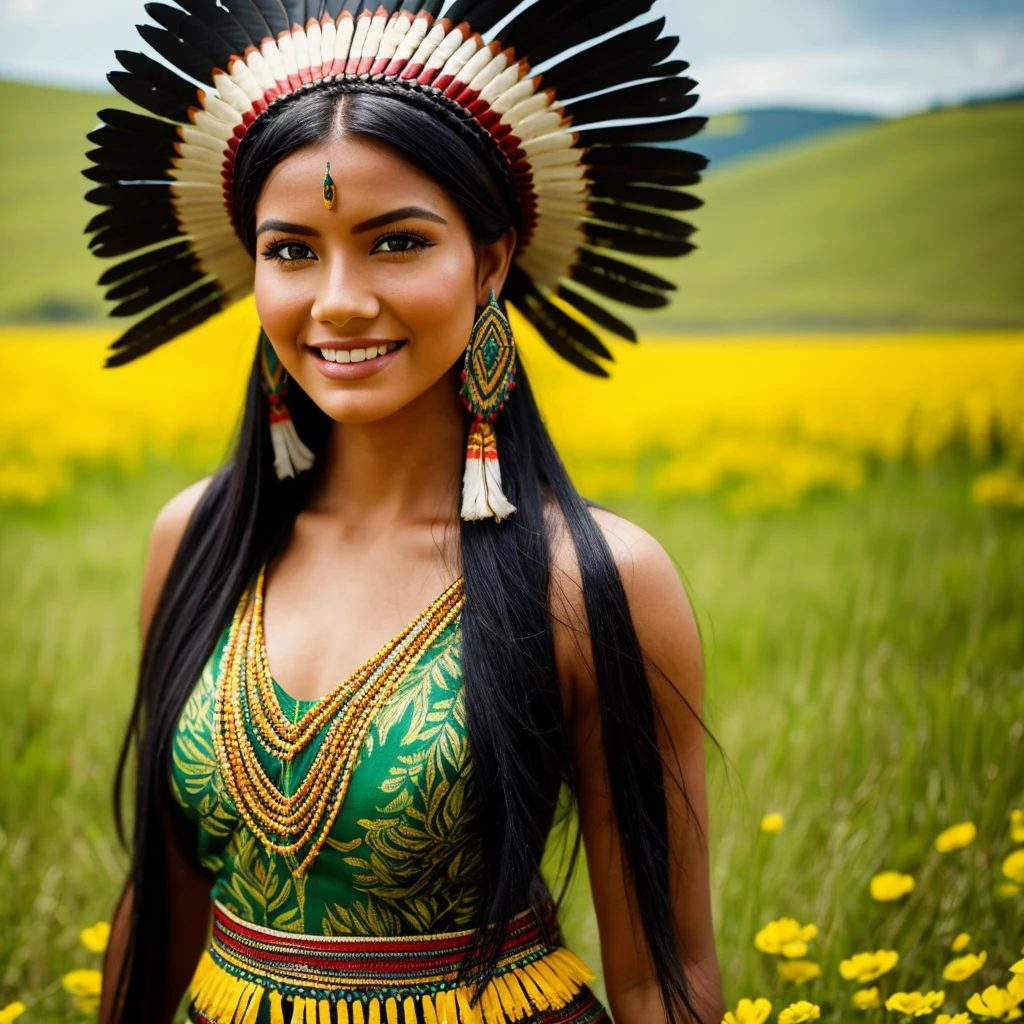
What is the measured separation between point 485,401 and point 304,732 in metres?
0.56

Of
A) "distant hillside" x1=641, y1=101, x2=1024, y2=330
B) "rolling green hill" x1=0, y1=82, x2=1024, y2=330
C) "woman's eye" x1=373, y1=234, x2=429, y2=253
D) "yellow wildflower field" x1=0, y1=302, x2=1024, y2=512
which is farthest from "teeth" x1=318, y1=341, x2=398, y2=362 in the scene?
"rolling green hill" x1=0, y1=82, x2=1024, y2=330

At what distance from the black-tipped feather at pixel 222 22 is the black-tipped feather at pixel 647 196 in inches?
23.9

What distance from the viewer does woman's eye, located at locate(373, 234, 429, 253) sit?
59.9 inches

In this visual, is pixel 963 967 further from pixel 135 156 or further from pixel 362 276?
pixel 135 156

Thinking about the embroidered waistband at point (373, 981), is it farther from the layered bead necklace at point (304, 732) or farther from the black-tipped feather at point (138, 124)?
the black-tipped feather at point (138, 124)

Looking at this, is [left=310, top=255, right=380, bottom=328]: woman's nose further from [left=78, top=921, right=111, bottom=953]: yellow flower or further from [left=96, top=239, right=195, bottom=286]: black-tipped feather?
[left=78, top=921, right=111, bottom=953]: yellow flower

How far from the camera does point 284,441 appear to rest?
1.85 meters

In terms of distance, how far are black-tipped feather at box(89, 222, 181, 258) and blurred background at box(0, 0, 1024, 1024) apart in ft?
3.29

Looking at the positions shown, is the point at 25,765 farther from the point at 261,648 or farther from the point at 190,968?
the point at 261,648

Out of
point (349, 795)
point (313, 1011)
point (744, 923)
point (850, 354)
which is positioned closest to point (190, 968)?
point (313, 1011)

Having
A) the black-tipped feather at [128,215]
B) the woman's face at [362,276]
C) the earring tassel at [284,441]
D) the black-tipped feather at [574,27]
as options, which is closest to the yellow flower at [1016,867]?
the woman's face at [362,276]

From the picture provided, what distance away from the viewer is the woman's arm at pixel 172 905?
1.90m

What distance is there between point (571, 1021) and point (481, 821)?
1.17 feet

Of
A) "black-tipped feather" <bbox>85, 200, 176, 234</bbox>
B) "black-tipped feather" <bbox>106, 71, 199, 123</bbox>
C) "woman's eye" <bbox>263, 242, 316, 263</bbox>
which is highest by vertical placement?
"black-tipped feather" <bbox>106, 71, 199, 123</bbox>
